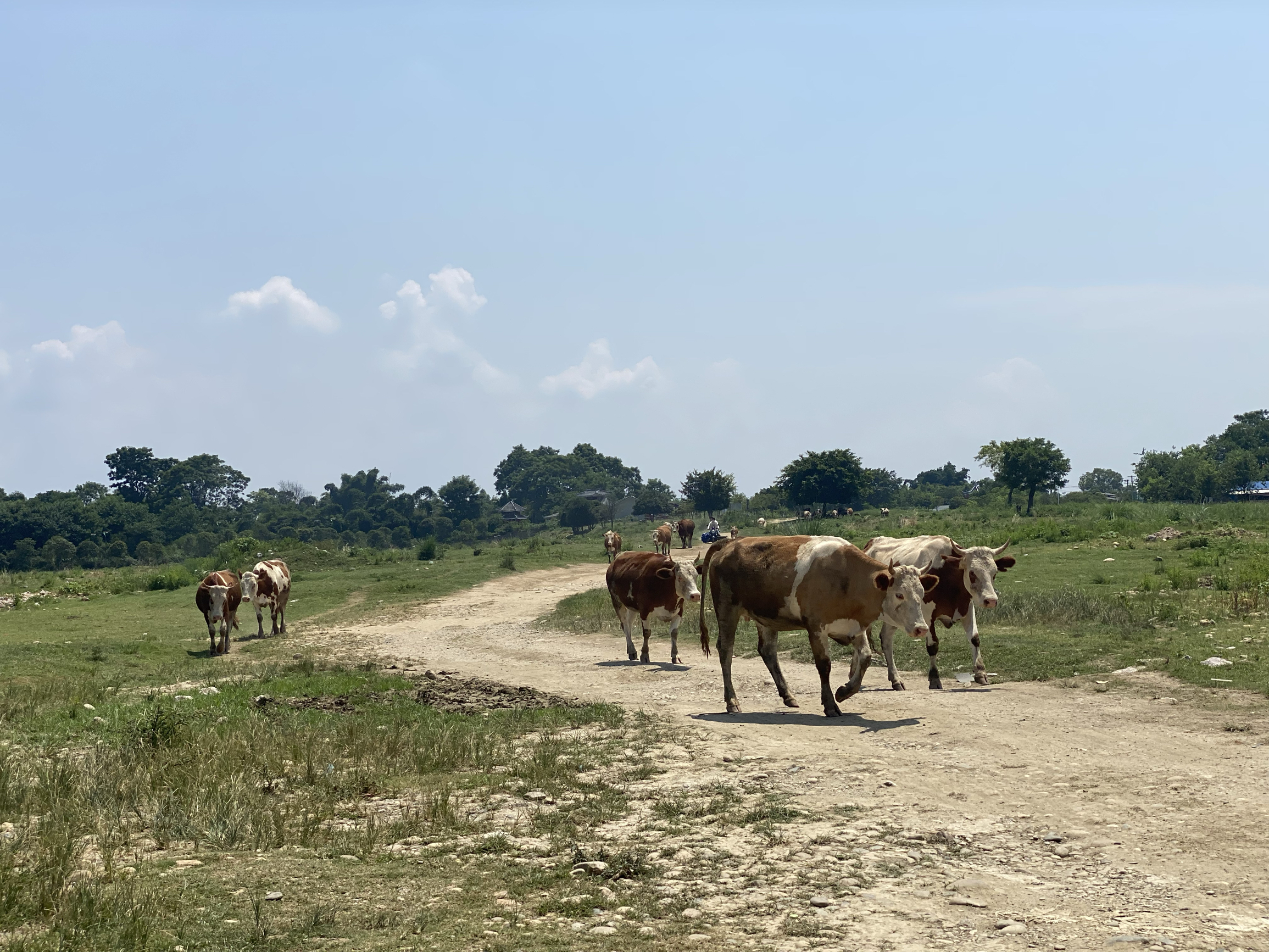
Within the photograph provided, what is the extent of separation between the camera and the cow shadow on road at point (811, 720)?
38.0ft

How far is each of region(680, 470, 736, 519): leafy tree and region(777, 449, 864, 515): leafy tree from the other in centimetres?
597

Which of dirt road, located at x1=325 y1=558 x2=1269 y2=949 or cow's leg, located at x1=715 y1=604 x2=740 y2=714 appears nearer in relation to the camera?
dirt road, located at x1=325 y1=558 x2=1269 y2=949

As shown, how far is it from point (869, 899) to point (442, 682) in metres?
11.5

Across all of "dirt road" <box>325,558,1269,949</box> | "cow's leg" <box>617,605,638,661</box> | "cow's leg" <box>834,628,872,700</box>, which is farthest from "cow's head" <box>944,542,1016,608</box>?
"cow's leg" <box>617,605,638,661</box>

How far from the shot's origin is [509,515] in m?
126

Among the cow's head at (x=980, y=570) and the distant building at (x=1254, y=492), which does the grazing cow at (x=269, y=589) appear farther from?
the distant building at (x=1254, y=492)

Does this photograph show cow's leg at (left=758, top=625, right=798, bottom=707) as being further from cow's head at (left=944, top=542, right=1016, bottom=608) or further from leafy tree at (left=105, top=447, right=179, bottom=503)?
leafy tree at (left=105, top=447, right=179, bottom=503)

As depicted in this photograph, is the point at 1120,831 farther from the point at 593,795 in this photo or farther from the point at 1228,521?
the point at 1228,521

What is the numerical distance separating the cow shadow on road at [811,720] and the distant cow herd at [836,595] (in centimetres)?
22

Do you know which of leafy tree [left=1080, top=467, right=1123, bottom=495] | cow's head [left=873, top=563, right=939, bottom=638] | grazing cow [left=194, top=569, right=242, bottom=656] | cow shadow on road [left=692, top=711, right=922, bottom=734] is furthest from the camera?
leafy tree [left=1080, top=467, right=1123, bottom=495]

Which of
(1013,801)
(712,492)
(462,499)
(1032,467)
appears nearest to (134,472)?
(462,499)

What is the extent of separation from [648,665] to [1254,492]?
262ft

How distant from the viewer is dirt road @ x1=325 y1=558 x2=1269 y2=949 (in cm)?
607

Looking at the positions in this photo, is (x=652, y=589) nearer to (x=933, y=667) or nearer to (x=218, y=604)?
(x=933, y=667)
